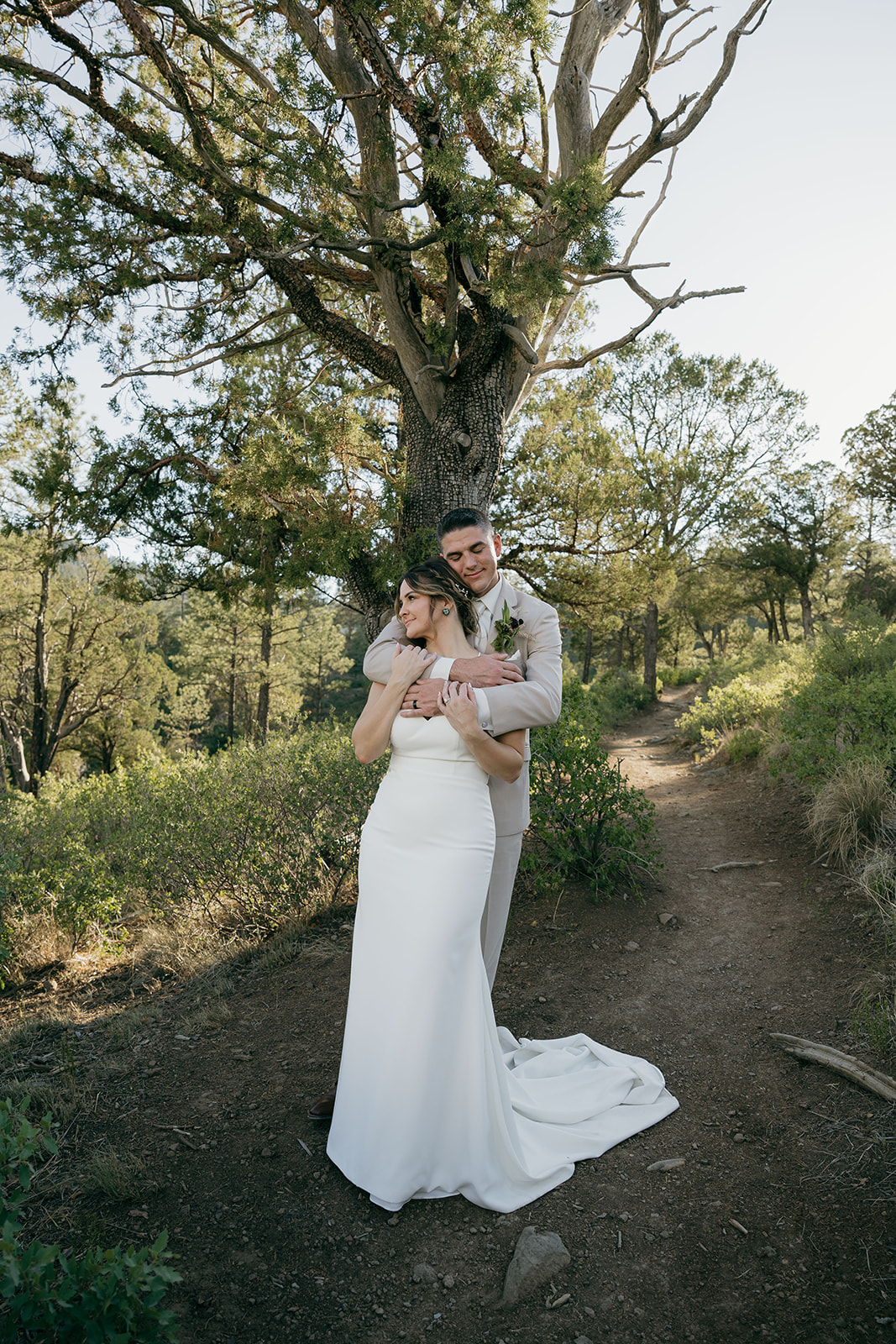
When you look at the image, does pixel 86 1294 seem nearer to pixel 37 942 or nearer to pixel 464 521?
pixel 464 521

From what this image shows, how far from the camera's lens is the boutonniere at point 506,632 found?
119 inches

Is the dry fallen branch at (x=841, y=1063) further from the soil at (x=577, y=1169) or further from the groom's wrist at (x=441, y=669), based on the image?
the groom's wrist at (x=441, y=669)

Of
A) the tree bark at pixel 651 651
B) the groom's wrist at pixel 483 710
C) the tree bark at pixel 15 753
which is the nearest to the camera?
the groom's wrist at pixel 483 710

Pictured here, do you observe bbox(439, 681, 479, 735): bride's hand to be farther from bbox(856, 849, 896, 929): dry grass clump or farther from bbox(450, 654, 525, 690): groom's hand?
bbox(856, 849, 896, 929): dry grass clump

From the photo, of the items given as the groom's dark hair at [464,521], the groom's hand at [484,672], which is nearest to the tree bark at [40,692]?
the groom's dark hair at [464,521]

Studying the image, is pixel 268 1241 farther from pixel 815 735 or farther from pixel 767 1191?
pixel 815 735

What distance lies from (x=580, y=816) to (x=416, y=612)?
9.23 ft

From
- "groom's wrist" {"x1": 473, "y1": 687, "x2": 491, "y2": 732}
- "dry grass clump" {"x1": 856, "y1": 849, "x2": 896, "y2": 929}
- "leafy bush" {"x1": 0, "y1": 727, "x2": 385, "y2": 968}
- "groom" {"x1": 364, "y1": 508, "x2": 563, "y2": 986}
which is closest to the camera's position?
"groom's wrist" {"x1": 473, "y1": 687, "x2": 491, "y2": 732}

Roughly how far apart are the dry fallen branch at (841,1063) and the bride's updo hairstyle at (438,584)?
2460 mm

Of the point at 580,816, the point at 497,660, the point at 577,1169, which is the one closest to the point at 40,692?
the point at 580,816

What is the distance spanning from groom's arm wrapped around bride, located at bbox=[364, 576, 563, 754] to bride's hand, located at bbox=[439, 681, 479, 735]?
0.06 meters

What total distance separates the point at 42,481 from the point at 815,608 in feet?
113

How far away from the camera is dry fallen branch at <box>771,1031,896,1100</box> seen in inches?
Answer: 109

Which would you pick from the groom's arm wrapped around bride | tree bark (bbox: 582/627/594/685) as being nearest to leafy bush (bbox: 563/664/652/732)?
tree bark (bbox: 582/627/594/685)
